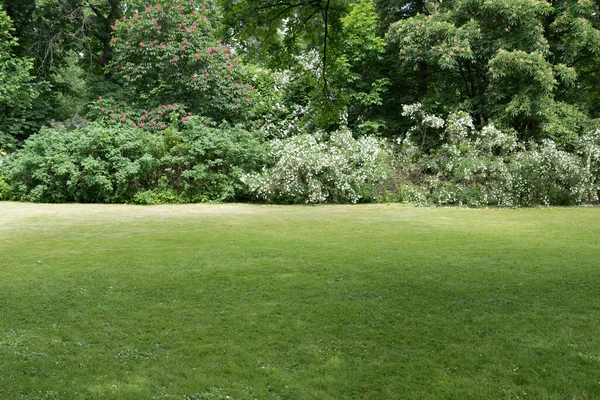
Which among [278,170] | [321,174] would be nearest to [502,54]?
[321,174]

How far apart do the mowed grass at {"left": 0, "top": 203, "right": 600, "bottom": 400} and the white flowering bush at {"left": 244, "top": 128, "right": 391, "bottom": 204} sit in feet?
16.8

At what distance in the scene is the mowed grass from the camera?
2.89 meters

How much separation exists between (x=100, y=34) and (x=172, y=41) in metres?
7.00

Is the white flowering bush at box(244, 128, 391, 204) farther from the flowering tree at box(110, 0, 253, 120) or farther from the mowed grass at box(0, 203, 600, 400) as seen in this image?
the mowed grass at box(0, 203, 600, 400)

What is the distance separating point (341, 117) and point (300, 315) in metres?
8.37

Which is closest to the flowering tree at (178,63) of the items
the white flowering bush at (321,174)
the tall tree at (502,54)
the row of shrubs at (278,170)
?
the row of shrubs at (278,170)

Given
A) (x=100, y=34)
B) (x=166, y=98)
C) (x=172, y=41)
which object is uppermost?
(x=100, y=34)

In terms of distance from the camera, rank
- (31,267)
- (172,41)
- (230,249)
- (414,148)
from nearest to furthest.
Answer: (31,267) < (230,249) < (414,148) < (172,41)

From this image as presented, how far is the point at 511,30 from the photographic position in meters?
15.3

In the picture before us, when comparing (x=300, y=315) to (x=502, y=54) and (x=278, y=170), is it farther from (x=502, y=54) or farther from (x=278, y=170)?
(x=502, y=54)

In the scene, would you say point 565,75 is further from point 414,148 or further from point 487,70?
point 414,148

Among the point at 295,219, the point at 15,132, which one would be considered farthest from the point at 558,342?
the point at 15,132

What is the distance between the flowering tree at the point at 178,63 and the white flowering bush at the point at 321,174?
3.99 m

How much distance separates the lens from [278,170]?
1308 centimetres
